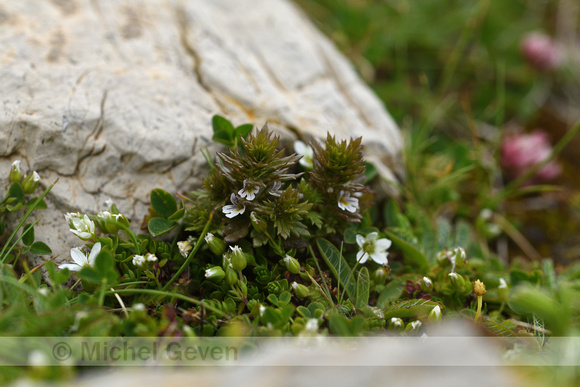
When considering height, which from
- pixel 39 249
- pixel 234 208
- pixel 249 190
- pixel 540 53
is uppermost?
pixel 540 53

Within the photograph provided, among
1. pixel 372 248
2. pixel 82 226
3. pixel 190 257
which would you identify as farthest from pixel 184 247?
pixel 372 248

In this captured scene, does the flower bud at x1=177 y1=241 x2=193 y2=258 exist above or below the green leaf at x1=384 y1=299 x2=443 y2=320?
below

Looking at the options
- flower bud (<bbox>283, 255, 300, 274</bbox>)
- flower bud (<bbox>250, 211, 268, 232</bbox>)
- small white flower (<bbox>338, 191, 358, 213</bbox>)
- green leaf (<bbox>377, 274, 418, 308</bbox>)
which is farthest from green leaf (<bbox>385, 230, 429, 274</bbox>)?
flower bud (<bbox>250, 211, 268, 232</bbox>)

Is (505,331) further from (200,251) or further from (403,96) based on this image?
(403,96)

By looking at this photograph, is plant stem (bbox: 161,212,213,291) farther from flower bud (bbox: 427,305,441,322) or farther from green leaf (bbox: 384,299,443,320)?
flower bud (bbox: 427,305,441,322)

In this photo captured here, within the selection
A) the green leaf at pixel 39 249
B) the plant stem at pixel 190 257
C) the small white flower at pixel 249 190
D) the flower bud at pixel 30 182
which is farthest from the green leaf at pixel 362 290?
the flower bud at pixel 30 182

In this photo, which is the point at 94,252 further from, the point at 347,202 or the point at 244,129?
the point at 347,202

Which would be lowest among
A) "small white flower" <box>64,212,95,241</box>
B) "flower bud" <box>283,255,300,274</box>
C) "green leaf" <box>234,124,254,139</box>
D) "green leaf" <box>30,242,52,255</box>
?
"green leaf" <box>30,242,52,255</box>
